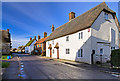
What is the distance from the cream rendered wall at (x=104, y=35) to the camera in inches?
510

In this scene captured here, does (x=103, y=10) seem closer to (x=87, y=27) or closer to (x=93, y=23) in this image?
(x=93, y=23)

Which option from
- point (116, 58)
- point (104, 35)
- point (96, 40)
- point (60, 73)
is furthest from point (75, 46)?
point (60, 73)

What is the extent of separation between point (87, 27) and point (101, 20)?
2.81 meters

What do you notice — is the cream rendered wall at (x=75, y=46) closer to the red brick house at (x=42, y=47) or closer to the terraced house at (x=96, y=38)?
the terraced house at (x=96, y=38)

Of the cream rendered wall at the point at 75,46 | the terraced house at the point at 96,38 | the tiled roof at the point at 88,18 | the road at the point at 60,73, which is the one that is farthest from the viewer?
the tiled roof at the point at 88,18

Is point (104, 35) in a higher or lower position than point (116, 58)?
higher

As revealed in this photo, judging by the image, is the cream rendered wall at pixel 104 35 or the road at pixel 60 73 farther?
the cream rendered wall at pixel 104 35

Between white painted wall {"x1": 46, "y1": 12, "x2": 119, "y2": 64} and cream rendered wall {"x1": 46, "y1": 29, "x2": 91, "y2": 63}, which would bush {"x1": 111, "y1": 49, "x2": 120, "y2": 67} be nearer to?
white painted wall {"x1": 46, "y1": 12, "x2": 119, "y2": 64}

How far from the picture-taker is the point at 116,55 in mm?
9086

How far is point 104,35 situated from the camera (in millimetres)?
13922

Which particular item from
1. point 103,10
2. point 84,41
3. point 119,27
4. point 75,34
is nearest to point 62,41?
point 75,34

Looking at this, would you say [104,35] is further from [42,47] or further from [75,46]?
[42,47]

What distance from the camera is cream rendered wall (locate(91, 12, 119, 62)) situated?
13.0 metres

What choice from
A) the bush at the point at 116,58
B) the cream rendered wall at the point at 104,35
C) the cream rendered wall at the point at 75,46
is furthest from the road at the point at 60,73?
the cream rendered wall at the point at 104,35
